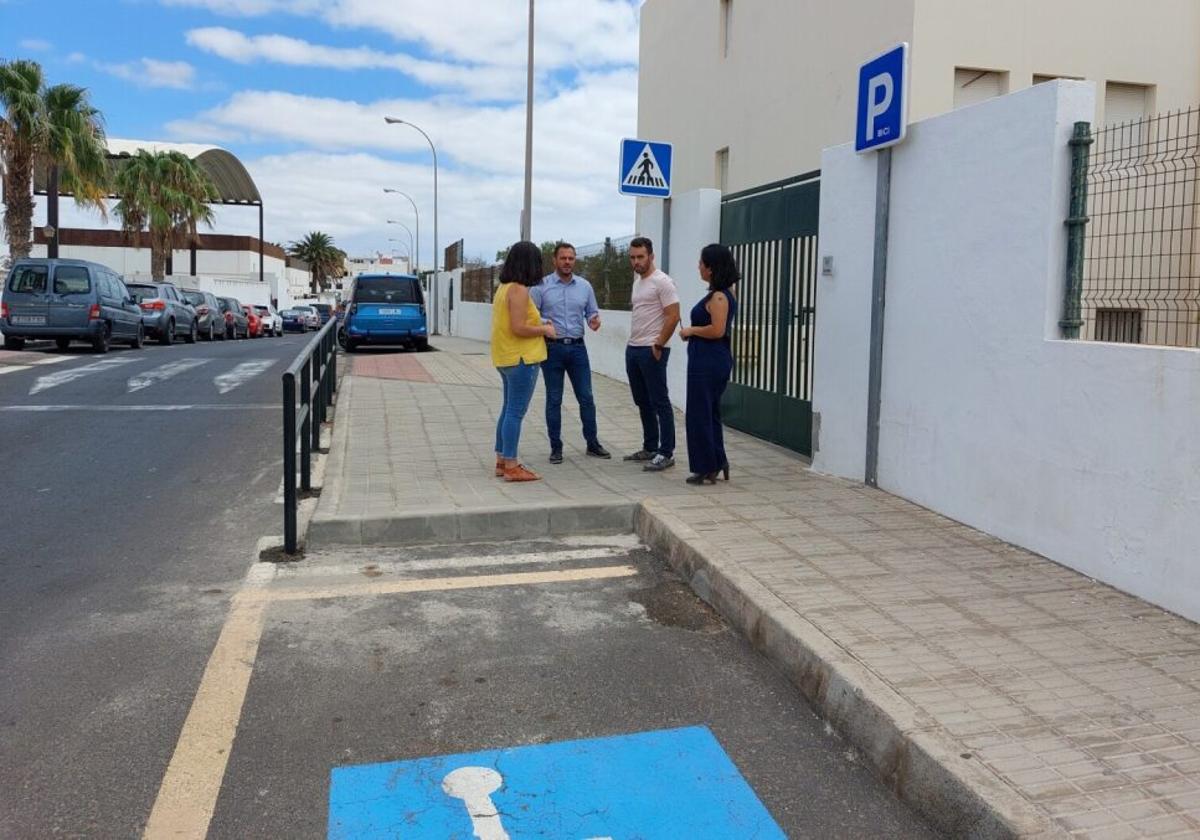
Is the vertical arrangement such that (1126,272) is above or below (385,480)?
above

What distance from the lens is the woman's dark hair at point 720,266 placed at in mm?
6879

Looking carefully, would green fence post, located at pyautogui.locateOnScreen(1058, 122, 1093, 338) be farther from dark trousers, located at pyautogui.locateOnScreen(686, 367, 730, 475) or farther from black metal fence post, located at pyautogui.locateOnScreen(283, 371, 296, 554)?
black metal fence post, located at pyautogui.locateOnScreen(283, 371, 296, 554)

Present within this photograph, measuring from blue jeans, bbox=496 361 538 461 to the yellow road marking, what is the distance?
1.80 m

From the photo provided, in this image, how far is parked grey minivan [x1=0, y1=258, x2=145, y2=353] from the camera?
19469 mm

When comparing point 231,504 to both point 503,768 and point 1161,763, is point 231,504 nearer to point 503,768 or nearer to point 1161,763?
point 503,768

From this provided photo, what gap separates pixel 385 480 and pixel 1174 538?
16.4ft

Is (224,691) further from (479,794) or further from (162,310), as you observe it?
(162,310)

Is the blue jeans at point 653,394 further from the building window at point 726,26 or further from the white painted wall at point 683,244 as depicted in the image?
the building window at point 726,26

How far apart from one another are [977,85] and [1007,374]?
35.8ft

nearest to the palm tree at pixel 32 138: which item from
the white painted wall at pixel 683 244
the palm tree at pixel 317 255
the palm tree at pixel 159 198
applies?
the palm tree at pixel 159 198

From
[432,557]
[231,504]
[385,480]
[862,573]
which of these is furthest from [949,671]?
[231,504]

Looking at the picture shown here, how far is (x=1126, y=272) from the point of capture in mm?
5246

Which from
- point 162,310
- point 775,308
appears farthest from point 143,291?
point 775,308

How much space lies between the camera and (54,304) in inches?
770
